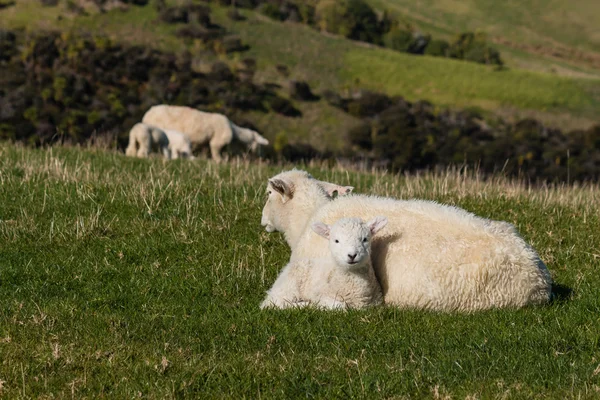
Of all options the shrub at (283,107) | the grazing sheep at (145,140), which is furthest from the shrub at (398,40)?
the grazing sheep at (145,140)

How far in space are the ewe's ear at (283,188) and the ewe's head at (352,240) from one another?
2060 millimetres

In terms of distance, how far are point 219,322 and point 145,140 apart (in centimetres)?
1490

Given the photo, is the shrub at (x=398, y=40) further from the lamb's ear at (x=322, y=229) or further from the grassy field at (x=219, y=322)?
the lamb's ear at (x=322, y=229)

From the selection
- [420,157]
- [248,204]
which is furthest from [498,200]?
[420,157]

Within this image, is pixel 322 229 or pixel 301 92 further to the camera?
pixel 301 92

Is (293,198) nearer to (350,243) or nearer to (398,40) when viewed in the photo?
(350,243)

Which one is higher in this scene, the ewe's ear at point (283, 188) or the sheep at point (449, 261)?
the sheep at point (449, 261)

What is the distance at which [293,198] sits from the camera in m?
9.15

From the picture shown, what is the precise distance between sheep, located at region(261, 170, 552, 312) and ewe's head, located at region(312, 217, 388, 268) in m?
0.49

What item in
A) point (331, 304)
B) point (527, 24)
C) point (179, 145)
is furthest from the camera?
point (527, 24)

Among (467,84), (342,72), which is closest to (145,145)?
(342,72)

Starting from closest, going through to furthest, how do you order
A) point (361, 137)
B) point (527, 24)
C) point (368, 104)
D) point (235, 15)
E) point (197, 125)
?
point (197, 125)
point (361, 137)
point (368, 104)
point (235, 15)
point (527, 24)

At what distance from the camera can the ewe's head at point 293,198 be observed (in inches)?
353

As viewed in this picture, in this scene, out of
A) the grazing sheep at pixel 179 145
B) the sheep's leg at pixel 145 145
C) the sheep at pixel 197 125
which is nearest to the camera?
the sheep's leg at pixel 145 145
